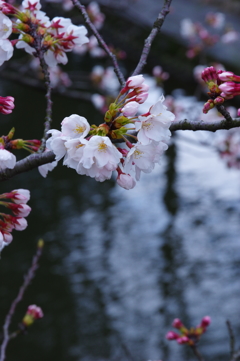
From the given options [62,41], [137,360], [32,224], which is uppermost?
[62,41]

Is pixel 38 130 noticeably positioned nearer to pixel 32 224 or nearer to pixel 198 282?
pixel 32 224

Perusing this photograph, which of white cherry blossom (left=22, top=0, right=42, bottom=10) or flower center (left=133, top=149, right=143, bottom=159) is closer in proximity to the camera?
flower center (left=133, top=149, right=143, bottom=159)

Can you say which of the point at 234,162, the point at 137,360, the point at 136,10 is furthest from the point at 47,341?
the point at 136,10

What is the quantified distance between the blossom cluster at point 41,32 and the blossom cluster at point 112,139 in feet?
1.06

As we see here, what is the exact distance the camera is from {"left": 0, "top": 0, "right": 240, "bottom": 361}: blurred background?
299 cm

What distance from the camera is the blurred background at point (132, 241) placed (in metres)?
2.99

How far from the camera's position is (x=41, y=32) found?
3.22ft

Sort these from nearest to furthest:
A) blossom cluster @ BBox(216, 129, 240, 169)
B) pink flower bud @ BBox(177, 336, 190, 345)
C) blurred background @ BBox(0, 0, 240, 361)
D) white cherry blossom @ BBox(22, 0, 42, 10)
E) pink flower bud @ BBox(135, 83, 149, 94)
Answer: pink flower bud @ BBox(135, 83, 149, 94), white cherry blossom @ BBox(22, 0, 42, 10), pink flower bud @ BBox(177, 336, 190, 345), blurred background @ BBox(0, 0, 240, 361), blossom cluster @ BBox(216, 129, 240, 169)

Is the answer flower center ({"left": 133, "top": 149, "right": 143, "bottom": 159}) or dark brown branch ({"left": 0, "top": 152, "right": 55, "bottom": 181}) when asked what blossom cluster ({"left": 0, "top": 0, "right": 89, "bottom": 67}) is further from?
flower center ({"left": 133, "top": 149, "right": 143, "bottom": 159})

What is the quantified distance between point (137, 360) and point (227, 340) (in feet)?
2.09

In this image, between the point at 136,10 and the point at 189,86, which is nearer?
the point at 189,86

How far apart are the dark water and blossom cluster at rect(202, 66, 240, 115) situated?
2.43 meters

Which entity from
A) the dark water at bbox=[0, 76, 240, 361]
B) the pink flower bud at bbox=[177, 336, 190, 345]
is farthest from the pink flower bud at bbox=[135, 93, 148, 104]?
the dark water at bbox=[0, 76, 240, 361]

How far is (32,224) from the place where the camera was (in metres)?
4.23
